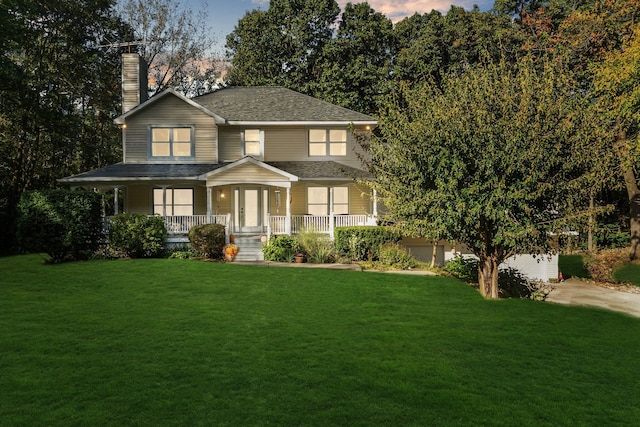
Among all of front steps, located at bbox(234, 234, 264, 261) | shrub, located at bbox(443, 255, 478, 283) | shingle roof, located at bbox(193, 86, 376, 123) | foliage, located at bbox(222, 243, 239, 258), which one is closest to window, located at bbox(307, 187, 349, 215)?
shingle roof, located at bbox(193, 86, 376, 123)

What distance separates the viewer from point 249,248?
21.1 meters

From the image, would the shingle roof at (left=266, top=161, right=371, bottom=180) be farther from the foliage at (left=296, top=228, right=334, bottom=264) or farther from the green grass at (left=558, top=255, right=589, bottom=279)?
the green grass at (left=558, top=255, right=589, bottom=279)

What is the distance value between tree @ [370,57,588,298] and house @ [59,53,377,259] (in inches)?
384

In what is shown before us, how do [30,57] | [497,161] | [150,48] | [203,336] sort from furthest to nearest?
[150,48] < [30,57] < [497,161] < [203,336]

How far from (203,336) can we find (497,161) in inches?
334

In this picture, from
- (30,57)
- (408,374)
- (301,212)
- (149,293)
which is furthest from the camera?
(30,57)

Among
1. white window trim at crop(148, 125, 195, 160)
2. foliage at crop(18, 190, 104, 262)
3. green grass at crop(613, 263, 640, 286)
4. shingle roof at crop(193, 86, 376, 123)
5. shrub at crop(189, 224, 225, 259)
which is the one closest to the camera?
foliage at crop(18, 190, 104, 262)

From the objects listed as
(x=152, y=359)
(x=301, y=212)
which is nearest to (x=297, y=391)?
(x=152, y=359)

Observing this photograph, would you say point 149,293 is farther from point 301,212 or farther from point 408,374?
point 301,212

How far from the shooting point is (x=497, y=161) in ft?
40.0

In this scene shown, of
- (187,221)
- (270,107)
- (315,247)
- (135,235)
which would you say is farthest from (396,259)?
(270,107)

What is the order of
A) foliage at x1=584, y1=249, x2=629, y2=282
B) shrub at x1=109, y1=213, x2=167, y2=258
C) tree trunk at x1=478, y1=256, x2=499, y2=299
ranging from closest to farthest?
tree trunk at x1=478, y1=256, x2=499, y2=299 < shrub at x1=109, y1=213, x2=167, y2=258 < foliage at x1=584, y1=249, x2=629, y2=282

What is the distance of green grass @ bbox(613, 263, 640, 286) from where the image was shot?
22.1 m

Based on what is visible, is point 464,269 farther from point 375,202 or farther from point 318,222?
point 318,222
